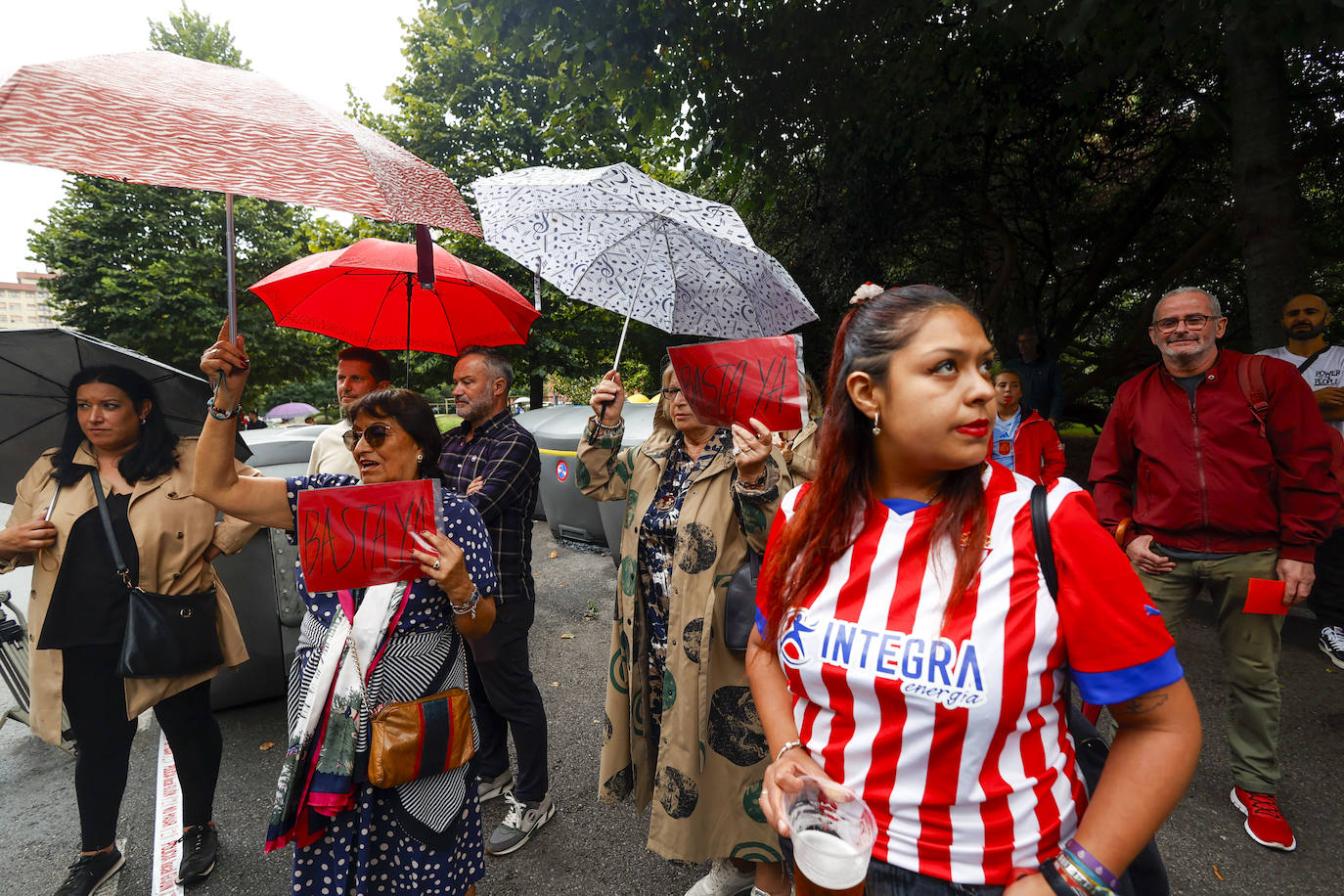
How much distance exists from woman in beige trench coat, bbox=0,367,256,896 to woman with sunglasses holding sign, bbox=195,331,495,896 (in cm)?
61

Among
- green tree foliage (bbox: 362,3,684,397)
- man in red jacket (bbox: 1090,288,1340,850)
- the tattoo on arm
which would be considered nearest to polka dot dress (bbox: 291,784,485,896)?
the tattoo on arm

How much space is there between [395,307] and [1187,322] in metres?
3.92

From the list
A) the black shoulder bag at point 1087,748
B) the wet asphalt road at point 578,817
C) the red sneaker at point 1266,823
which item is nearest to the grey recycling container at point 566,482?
the wet asphalt road at point 578,817

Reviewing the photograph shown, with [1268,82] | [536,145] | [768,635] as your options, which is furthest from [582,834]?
[536,145]

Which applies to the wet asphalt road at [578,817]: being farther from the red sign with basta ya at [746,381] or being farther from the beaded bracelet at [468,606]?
the red sign with basta ya at [746,381]

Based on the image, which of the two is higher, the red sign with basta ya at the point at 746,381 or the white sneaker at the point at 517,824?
the red sign with basta ya at the point at 746,381

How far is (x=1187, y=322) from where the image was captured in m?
2.76

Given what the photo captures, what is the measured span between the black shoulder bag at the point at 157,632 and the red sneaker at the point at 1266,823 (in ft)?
14.1

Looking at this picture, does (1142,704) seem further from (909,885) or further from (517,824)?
(517,824)

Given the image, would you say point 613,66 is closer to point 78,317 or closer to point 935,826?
point 935,826

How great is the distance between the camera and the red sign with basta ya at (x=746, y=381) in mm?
1932

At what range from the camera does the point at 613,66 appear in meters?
4.86

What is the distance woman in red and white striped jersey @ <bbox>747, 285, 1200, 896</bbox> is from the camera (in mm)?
1003

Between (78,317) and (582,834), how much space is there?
2074 centimetres
